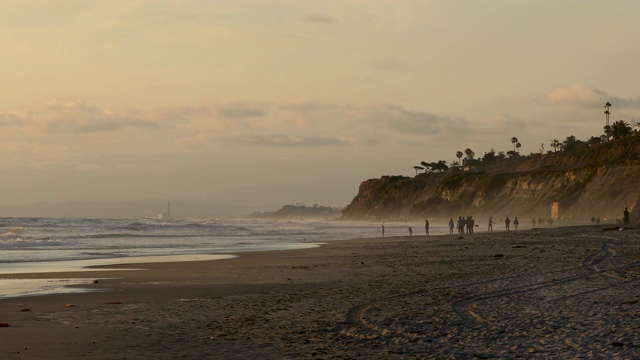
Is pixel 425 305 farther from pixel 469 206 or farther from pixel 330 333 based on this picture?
pixel 469 206

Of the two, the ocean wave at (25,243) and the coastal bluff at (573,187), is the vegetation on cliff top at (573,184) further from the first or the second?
the ocean wave at (25,243)

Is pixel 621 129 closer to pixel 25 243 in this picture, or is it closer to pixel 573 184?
pixel 573 184

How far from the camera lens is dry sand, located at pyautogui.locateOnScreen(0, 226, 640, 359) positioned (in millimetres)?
11594

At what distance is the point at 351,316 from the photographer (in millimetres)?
15180

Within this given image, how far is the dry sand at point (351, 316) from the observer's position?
11594 mm

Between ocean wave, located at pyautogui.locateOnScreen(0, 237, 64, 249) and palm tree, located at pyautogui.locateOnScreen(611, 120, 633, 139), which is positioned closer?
ocean wave, located at pyautogui.locateOnScreen(0, 237, 64, 249)

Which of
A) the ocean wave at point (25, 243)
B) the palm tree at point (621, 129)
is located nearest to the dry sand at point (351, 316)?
the ocean wave at point (25, 243)

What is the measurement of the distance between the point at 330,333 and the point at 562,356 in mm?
4258

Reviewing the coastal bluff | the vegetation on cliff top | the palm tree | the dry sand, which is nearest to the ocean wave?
the dry sand

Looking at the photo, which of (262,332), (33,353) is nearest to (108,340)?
(33,353)

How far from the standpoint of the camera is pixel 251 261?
37.4m

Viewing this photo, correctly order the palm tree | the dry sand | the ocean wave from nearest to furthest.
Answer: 1. the dry sand
2. the ocean wave
3. the palm tree

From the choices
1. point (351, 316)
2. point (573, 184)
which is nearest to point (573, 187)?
point (573, 184)

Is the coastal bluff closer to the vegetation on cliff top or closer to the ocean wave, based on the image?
the vegetation on cliff top
